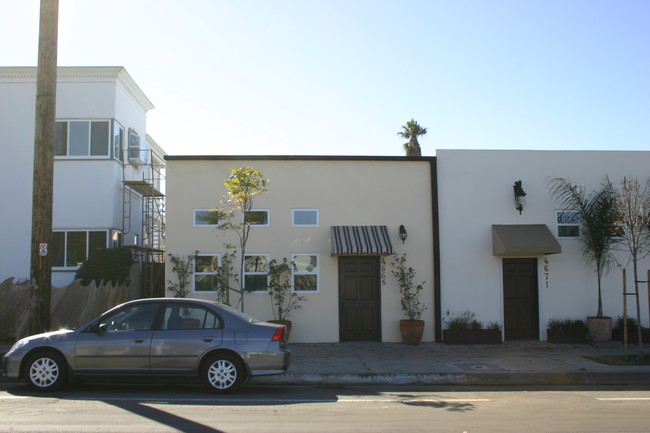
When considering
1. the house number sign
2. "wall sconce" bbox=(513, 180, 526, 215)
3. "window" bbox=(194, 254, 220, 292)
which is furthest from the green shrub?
the house number sign

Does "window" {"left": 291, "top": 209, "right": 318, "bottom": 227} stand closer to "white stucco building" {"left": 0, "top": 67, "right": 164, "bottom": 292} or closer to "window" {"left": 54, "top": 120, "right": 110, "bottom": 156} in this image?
"white stucco building" {"left": 0, "top": 67, "right": 164, "bottom": 292}

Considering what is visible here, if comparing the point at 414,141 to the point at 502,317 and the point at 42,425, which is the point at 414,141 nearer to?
the point at 502,317

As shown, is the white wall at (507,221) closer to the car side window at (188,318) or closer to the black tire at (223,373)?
the black tire at (223,373)

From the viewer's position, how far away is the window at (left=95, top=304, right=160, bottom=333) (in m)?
9.06

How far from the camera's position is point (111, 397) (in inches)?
338

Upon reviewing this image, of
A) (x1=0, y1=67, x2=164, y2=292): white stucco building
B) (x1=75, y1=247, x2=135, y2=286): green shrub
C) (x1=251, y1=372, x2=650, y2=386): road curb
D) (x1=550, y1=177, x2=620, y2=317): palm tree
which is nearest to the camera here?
(x1=251, y1=372, x2=650, y2=386): road curb

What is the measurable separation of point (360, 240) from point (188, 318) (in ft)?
20.2

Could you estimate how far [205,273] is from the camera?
1482 centimetres

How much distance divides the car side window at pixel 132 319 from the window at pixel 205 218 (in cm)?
585

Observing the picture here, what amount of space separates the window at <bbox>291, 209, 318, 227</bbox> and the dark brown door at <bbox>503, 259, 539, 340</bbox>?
194 inches

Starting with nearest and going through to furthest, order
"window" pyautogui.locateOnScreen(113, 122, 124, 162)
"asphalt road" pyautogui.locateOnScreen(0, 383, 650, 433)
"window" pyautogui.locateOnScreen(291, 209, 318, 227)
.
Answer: "asphalt road" pyautogui.locateOnScreen(0, 383, 650, 433) → "window" pyautogui.locateOnScreen(291, 209, 318, 227) → "window" pyautogui.locateOnScreen(113, 122, 124, 162)

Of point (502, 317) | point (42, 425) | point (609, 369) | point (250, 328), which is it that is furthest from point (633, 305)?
point (42, 425)

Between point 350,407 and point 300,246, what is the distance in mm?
7048

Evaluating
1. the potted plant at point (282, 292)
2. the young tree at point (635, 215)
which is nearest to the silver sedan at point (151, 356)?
the potted plant at point (282, 292)
